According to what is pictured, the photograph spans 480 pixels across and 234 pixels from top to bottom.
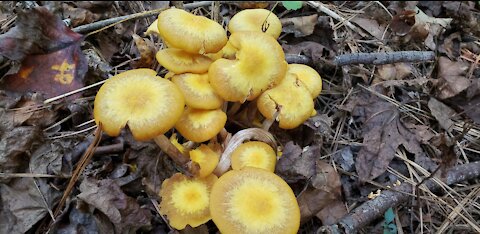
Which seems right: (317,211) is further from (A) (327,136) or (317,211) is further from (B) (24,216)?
(B) (24,216)

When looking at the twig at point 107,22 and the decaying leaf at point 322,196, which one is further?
the twig at point 107,22

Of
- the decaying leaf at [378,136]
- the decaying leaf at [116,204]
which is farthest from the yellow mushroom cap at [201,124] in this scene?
the decaying leaf at [378,136]

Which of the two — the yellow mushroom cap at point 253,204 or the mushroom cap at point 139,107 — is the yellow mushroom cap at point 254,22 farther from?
the yellow mushroom cap at point 253,204

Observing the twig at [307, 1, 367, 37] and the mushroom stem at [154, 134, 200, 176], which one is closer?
the mushroom stem at [154, 134, 200, 176]

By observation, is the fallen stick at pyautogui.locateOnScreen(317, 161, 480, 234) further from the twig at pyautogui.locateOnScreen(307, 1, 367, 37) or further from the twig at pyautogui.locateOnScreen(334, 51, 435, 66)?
the twig at pyautogui.locateOnScreen(307, 1, 367, 37)

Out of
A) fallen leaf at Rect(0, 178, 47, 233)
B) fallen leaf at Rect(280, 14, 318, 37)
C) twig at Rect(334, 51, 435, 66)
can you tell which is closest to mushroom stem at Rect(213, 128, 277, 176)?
twig at Rect(334, 51, 435, 66)

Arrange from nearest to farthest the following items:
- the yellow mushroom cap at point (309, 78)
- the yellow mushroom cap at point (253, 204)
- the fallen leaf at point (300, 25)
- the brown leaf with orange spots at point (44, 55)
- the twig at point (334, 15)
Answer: the yellow mushroom cap at point (253, 204)
the yellow mushroom cap at point (309, 78)
the brown leaf with orange spots at point (44, 55)
the fallen leaf at point (300, 25)
the twig at point (334, 15)

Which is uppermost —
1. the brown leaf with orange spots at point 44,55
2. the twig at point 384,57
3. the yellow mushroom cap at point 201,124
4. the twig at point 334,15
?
the brown leaf with orange spots at point 44,55
